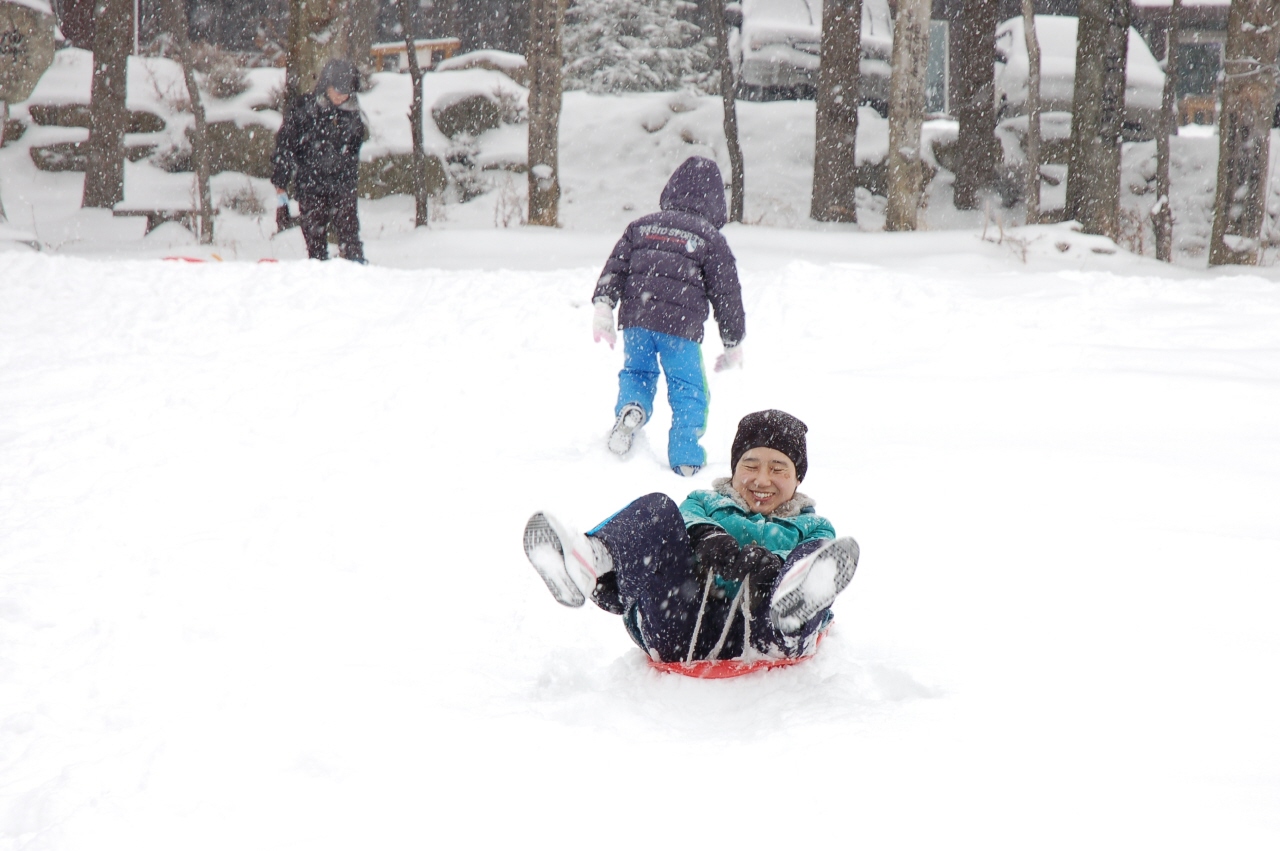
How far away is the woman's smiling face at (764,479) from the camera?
3066 mm

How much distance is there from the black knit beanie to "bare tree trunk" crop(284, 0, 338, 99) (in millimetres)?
9096

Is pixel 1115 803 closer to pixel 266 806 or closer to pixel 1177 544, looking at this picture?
pixel 266 806

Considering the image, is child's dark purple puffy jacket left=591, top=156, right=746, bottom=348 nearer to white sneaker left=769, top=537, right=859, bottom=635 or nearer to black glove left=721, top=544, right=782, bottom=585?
black glove left=721, top=544, right=782, bottom=585

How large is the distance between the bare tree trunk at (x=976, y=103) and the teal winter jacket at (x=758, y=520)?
40.0ft

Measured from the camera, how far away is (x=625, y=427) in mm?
5082

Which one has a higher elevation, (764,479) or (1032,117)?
(1032,117)

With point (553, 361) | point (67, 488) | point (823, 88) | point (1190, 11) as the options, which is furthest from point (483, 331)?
point (1190, 11)

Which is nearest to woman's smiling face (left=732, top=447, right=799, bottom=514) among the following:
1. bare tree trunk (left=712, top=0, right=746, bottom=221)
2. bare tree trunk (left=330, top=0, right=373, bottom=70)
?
bare tree trunk (left=712, top=0, right=746, bottom=221)

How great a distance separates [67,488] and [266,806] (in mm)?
2916

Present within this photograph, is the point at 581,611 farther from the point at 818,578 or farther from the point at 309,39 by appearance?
the point at 309,39

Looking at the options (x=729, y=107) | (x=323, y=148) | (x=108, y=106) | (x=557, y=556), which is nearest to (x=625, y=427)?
(x=557, y=556)

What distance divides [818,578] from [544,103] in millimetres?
11120

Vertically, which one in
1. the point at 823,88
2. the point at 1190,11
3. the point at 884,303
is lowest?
the point at 884,303

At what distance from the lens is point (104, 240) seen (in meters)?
14.6
